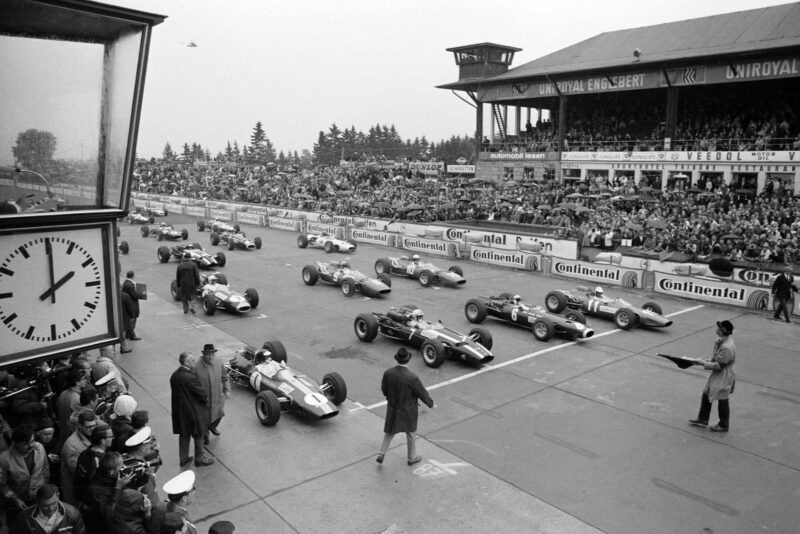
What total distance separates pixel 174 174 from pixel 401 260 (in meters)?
53.7

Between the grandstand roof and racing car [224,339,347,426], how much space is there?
2887 cm

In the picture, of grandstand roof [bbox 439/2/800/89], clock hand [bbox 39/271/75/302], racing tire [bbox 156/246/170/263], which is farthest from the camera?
grandstand roof [bbox 439/2/800/89]

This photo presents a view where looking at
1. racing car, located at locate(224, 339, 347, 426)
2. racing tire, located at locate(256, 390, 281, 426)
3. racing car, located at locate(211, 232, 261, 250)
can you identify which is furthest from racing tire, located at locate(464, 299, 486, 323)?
racing car, located at locate(211, 232, 261, 250)

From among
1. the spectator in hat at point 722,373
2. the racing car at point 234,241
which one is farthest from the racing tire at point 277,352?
the racing car at point 234,241

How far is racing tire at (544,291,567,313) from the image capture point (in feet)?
53.8

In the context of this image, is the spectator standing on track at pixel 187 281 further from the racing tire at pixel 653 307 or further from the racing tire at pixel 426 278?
the racing tire at pixel 653 307

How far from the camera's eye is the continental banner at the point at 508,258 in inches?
934

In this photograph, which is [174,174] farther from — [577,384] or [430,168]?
[577,384]

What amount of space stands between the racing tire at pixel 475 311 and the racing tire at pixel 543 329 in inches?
56.5

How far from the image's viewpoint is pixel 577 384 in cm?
1142

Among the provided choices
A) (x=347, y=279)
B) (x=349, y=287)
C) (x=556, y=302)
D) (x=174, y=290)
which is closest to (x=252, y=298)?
(x=174, y=290)

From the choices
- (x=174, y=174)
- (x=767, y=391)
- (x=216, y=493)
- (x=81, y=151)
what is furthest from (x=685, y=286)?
(x=174, y=174)

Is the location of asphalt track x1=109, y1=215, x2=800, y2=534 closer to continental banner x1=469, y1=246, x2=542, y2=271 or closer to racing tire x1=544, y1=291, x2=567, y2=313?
racing tire x1=544, y1=291, x2=567, y2=313

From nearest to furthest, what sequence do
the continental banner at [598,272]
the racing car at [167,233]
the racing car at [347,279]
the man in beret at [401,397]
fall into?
1. the man in beret at [401,397]
2. the racing car at [347,279]
3. the continental banner at [598,272]
4. the racing car at [167,233]
